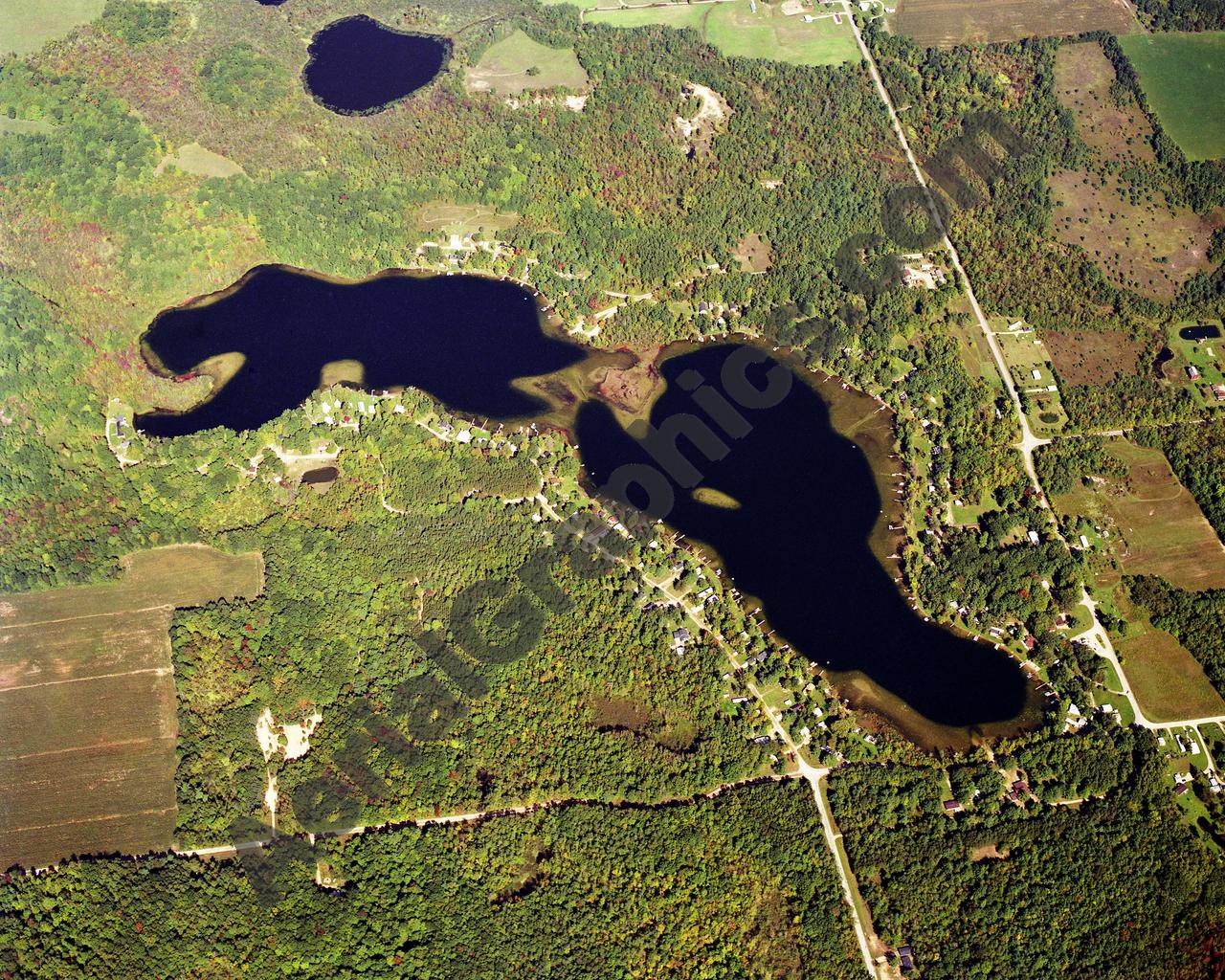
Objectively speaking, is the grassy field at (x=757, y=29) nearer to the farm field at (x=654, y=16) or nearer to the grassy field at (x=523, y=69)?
the farm field at (x=654, y=16)

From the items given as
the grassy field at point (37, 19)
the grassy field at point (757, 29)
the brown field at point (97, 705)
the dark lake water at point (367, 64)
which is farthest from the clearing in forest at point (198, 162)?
the grassy field at point (757, 29)

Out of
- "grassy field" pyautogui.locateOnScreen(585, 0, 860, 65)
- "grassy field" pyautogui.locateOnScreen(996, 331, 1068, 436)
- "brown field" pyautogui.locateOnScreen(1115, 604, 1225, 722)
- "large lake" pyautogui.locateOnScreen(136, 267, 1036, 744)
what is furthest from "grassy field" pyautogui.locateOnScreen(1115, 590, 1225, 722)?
"grassy field" pyautogui.locateOnScreen(585, 0, 860, 65)

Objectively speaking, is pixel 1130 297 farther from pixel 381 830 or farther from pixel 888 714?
pixel 381 830

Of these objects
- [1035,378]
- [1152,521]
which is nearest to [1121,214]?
[1035,378]

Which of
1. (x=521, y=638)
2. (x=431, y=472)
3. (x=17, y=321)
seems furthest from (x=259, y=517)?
(x=17, y=321)

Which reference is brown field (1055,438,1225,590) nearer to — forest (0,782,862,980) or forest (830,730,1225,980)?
forest (830,730,1225,980)

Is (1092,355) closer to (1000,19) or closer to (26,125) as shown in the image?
(1000,19)
